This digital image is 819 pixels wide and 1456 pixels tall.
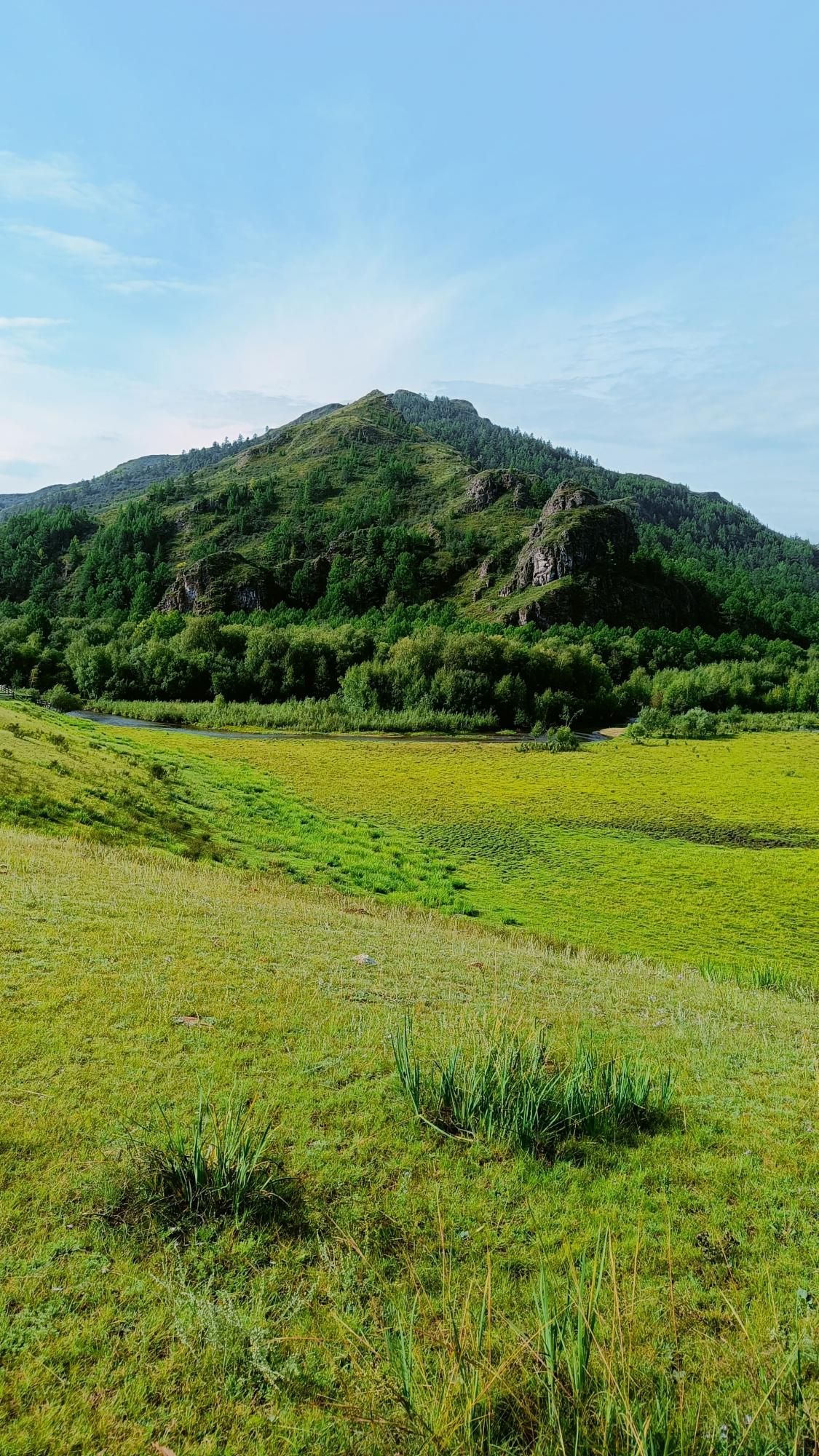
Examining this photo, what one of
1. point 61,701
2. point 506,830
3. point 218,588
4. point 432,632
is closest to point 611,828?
point 506,830

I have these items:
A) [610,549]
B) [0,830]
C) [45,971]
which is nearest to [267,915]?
[45,971]

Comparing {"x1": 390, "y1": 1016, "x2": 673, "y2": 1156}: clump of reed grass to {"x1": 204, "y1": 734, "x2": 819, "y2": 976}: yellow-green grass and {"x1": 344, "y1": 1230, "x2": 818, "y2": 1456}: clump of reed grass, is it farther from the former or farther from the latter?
{"x1": 204, "y1": 734, "x2": 819, "y2": 976}: yellow-green grass

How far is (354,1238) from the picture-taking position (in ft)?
14.8

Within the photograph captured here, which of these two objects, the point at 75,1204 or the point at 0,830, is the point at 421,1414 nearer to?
the point at 75,1204

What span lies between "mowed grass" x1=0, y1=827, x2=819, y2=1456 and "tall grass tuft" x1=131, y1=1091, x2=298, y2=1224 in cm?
12

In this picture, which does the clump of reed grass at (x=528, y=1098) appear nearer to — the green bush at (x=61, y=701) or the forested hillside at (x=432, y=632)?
the forested hillside at (x=432, y=632)

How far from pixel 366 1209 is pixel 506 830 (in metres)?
34.9

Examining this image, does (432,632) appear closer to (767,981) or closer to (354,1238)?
(767,981)

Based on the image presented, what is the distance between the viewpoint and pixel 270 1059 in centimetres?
679

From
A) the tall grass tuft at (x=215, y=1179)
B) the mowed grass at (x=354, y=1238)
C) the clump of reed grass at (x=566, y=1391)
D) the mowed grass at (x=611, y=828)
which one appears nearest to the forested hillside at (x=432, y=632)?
the mowed grass at (x=611, y=828)

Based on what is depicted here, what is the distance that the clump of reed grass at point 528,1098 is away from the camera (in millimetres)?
5797

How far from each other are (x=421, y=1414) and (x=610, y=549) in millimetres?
190744

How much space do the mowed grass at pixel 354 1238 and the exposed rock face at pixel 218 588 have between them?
6739 inches

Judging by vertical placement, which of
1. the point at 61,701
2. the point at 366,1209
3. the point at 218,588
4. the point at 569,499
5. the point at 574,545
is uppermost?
the point at 569,499
